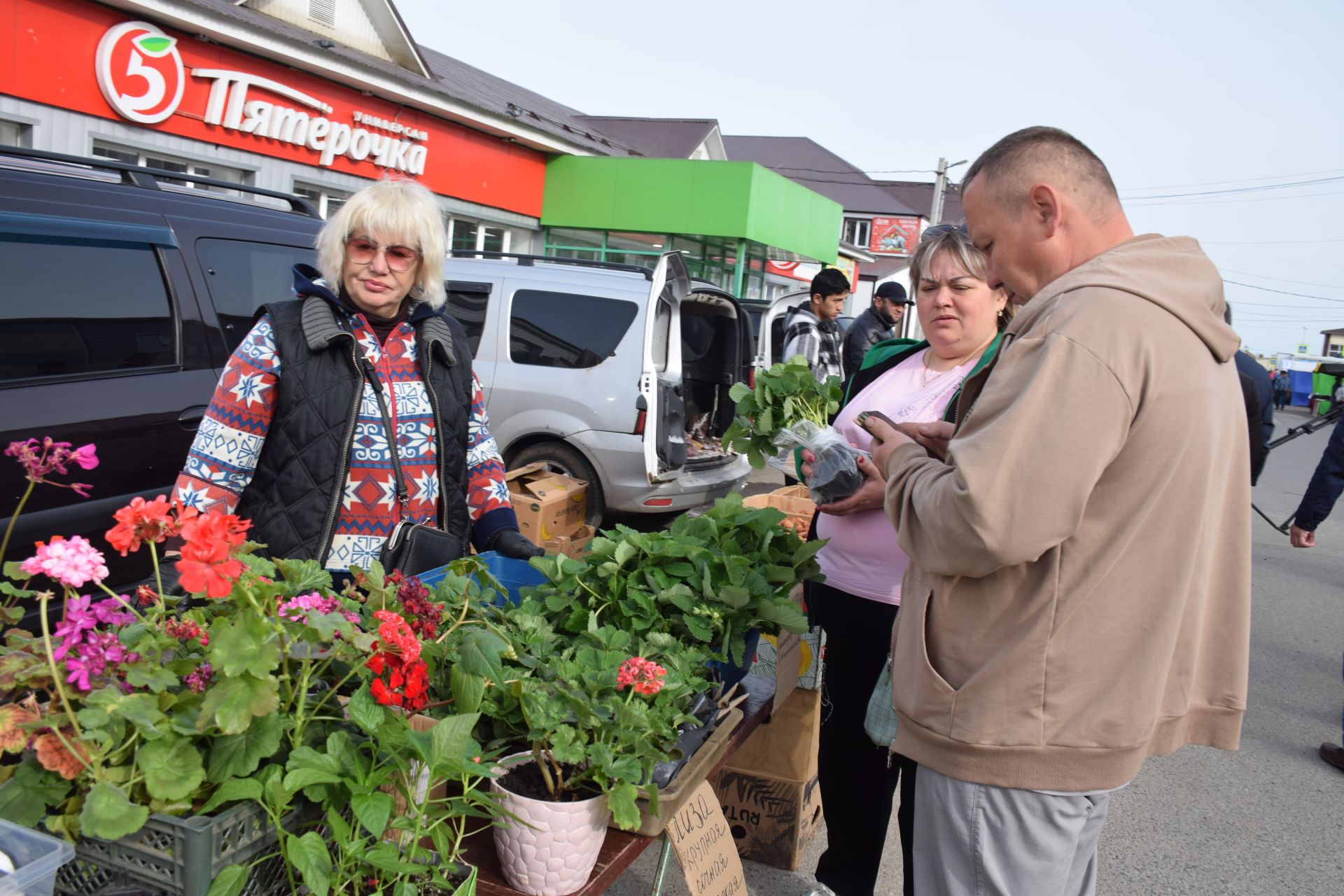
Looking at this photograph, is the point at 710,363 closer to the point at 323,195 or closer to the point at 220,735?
the point at 323,195

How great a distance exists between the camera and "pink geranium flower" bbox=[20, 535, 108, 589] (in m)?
1.18

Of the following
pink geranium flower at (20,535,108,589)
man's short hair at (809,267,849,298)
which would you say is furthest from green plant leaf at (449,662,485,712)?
man's short hair at (809,267,849,298)

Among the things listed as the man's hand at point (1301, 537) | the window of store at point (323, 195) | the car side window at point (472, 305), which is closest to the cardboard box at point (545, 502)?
the car side window at point (472, 305)

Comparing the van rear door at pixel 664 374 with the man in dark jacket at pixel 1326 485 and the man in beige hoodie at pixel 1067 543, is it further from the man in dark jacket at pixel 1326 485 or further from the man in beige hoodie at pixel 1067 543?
the man in beige hoodie at pixel 1067 543

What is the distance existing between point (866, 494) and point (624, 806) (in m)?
1.20

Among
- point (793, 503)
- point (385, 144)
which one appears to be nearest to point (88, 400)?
point (793, 503)

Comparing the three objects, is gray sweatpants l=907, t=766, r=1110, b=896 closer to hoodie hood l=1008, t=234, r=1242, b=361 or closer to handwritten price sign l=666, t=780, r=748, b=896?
handwritten price sign l=666, t=780, r=748, b=896

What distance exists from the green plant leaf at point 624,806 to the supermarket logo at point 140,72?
9712 mm

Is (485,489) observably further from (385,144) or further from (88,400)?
(385,144)

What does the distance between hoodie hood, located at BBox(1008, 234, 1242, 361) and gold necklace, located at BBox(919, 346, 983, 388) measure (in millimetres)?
991

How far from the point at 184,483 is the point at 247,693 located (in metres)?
1.32

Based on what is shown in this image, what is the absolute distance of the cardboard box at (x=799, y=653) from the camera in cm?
268

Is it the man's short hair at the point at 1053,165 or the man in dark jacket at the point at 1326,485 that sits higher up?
the man's short hair at the point at 1053,165

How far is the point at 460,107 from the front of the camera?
13.1m
